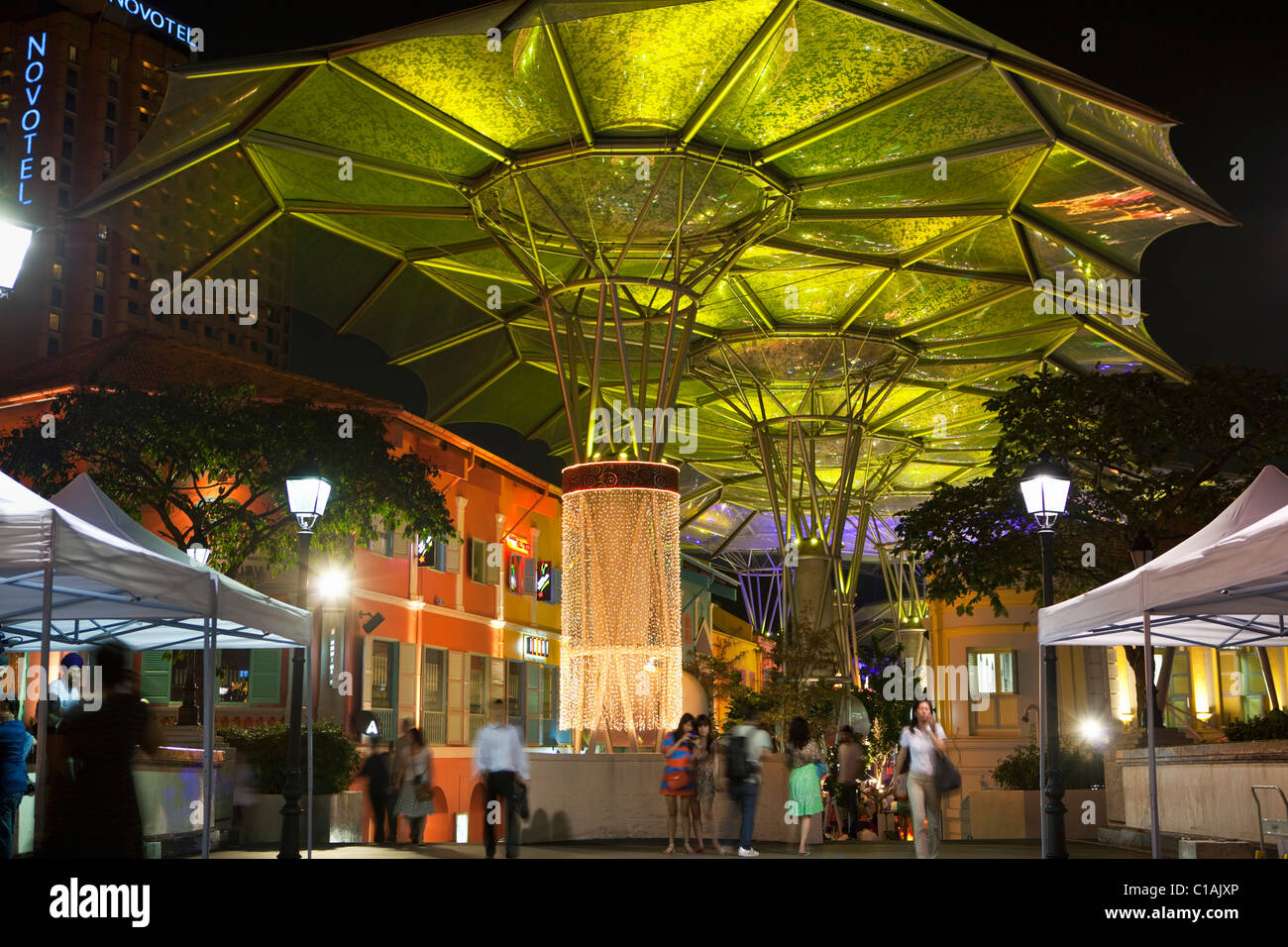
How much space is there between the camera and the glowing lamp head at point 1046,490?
15000mm

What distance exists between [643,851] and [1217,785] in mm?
7487

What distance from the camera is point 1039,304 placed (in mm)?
32438

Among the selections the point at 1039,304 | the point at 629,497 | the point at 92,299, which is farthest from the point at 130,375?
the point at 92,299

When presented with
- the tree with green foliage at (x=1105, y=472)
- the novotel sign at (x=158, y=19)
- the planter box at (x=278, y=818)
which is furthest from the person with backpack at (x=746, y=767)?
the novotel sign at (x=158, y=19)

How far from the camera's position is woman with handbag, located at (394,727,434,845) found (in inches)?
835

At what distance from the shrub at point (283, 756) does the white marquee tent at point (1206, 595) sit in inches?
477

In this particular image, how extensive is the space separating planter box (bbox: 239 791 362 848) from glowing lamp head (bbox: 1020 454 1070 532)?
11.5 meters

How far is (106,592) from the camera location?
41.9 feet

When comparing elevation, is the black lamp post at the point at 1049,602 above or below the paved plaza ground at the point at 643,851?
above

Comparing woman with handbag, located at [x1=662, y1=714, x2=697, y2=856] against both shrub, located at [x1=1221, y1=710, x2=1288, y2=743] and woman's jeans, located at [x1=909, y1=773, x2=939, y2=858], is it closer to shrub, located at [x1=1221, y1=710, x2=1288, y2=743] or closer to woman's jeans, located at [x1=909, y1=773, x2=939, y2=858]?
woman's jeans, located at [x1=909, y1=773, x2=939, y2=858]

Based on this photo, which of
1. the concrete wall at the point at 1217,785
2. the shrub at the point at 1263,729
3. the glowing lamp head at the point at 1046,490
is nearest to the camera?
the glowing lamp head at the point at 1046,490

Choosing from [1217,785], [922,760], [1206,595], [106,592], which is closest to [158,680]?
[106,592]

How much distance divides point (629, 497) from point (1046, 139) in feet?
29.9

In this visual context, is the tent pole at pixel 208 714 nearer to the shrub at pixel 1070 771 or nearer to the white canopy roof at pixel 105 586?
the white canopy roof at pixel 105 586
